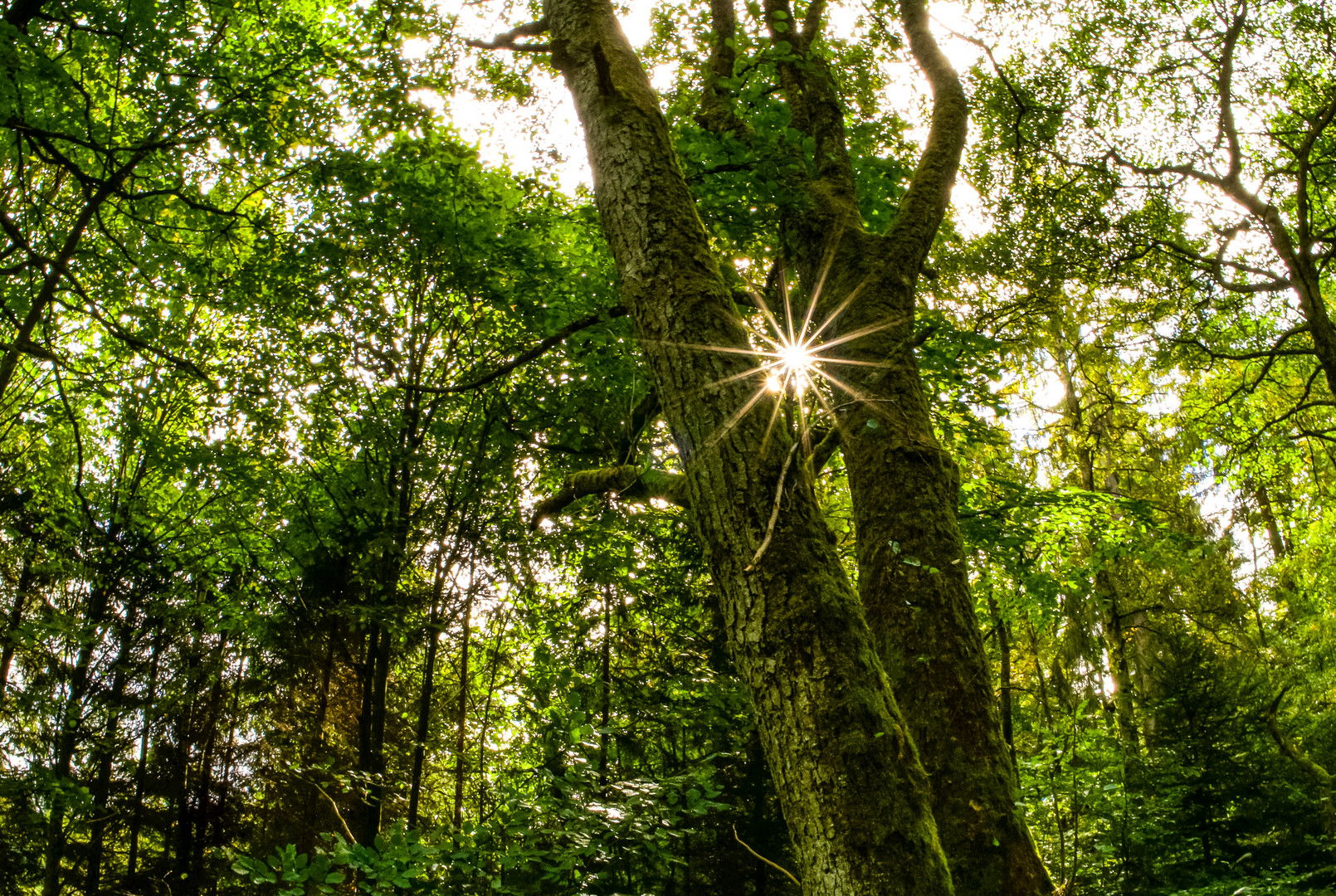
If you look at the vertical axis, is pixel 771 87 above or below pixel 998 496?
above

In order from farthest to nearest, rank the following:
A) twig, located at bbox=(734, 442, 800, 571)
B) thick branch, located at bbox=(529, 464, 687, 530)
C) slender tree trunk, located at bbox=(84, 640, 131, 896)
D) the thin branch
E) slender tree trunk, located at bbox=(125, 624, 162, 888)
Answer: slender tree trunk, located at bbox=(125, 624, 162, 888) → slender tree trunk, located at bbox=(84, 640, 131, 896) → thick branch, located at bbox=(529, 464, 687, 530) → the thin branch → twig, located at bbox=(734, 442, 800, 571)

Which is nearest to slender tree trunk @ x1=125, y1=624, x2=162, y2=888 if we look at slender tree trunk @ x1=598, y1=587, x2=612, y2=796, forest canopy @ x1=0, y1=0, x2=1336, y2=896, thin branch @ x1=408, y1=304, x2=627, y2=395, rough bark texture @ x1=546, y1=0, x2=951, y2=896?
forest canopy @ x1=0, y1=0, x2=1336, y2=896

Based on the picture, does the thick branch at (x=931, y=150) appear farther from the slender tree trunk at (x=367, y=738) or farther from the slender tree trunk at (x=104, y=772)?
the slender tree trunk at (x=104, y=772)

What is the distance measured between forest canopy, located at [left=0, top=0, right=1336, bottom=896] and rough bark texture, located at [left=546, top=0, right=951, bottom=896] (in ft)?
0.04

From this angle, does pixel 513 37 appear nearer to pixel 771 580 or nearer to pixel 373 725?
pixel 771 580

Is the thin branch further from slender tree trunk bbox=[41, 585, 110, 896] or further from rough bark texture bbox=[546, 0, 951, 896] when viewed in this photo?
slender tree trunk bbox=[41, 585, 110, 896]

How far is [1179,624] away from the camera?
859cm

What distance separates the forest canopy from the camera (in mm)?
2744

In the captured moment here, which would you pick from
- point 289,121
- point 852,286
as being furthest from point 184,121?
point 852,286

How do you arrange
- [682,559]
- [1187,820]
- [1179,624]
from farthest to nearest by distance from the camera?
1. [1179,624]
2. [682,559]
3. [1187,820]

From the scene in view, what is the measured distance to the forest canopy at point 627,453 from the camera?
9.00ft

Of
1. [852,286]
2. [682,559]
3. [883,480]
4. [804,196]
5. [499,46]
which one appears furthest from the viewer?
[682,559]

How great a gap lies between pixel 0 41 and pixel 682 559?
18.6ft

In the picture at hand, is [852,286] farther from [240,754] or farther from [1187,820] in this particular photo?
[240,754]
